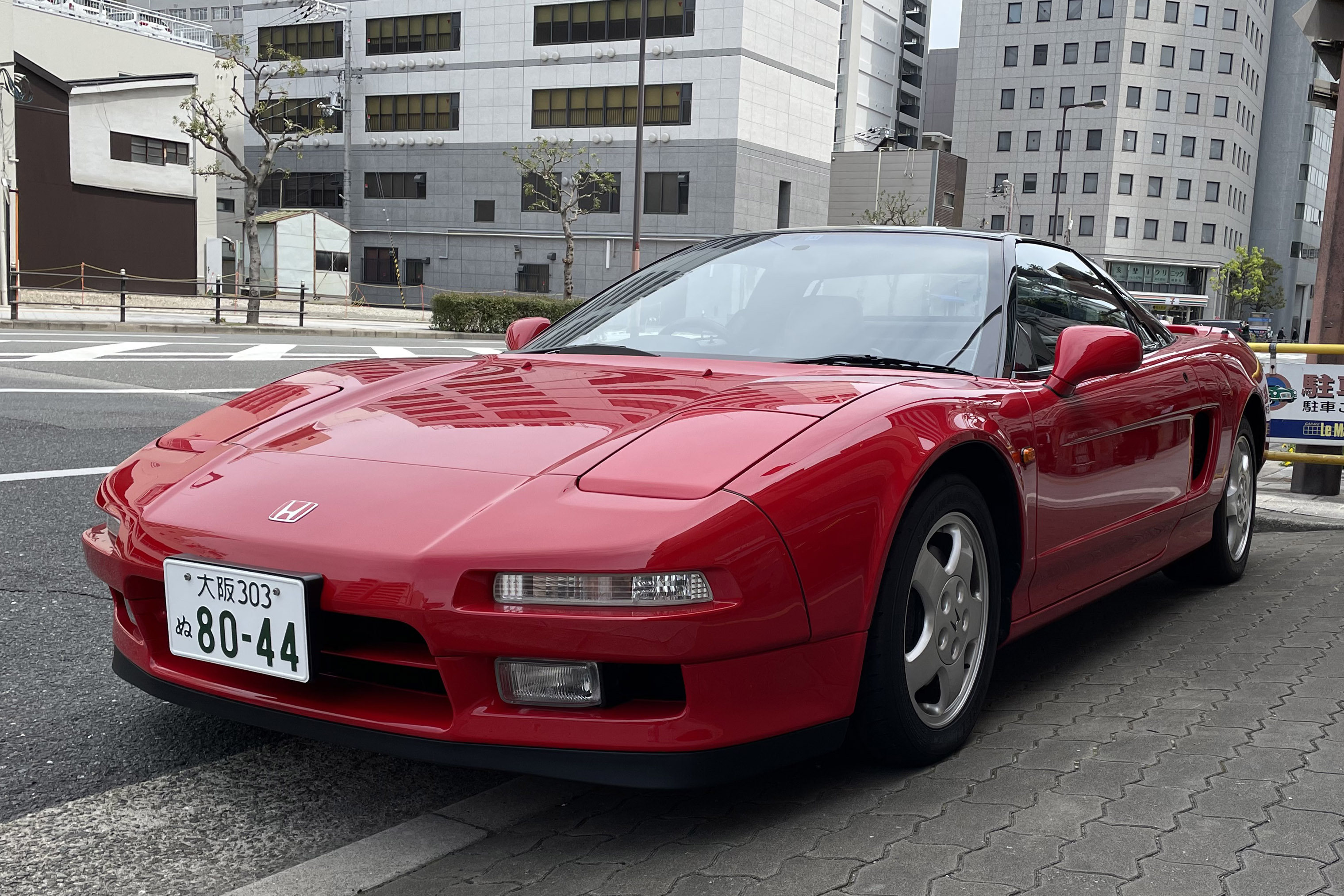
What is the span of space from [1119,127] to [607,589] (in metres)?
79.2

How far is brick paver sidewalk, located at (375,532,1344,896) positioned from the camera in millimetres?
2191

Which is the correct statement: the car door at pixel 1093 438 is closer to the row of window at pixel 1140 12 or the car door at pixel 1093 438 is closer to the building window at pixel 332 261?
the building window at pixel 332 261

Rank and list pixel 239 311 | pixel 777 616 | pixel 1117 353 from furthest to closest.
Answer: pixel 239 311 → pixel 1117 353 → pixel 777 616

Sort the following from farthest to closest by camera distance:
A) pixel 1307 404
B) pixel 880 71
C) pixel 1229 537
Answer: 1. pixel 880 71
2. pixel 1307 404
3. pixel 1229 537

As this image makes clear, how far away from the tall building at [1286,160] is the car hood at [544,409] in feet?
309

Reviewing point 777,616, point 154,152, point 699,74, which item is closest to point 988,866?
point 777,616

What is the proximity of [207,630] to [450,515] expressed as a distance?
0.54 meters

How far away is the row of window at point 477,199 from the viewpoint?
47938 millimetres

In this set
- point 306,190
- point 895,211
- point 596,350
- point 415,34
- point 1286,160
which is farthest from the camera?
point 1286,160

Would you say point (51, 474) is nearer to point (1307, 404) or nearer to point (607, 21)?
point (1307, 404)

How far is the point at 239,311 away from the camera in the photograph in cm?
3069

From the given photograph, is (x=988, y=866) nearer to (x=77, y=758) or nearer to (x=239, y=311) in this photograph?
(x=77, y=758)

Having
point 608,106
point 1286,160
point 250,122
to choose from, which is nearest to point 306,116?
point 608,106

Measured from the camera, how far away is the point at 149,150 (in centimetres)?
3897
